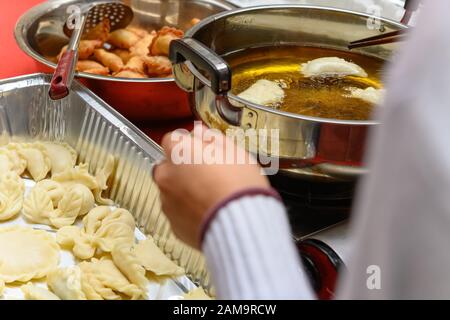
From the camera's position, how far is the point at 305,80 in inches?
50.3

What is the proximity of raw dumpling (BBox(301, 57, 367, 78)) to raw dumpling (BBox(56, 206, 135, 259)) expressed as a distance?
516 millimetres

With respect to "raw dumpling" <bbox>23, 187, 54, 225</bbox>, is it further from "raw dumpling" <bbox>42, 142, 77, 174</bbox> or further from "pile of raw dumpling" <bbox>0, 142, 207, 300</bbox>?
"raw dumpling" <bbox>42, 142, 77, 174</bbox>

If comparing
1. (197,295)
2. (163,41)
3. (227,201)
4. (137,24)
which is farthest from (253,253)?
(137,24)

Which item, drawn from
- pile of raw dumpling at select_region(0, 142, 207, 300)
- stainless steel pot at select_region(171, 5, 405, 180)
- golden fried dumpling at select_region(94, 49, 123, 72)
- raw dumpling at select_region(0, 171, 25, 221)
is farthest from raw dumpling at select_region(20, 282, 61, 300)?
golden fried dumpling at select_region(94, 49, 123, 72)

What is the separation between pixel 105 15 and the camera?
1714 millimetres

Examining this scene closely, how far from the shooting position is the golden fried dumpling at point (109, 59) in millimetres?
1588

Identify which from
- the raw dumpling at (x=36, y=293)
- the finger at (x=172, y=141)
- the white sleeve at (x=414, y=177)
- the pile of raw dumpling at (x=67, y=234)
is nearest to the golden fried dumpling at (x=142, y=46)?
the pile of raw dumpling at (x=67, y=234)

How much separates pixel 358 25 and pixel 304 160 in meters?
0.51

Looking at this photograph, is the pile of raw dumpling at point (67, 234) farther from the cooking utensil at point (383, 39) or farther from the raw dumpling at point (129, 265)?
the cooking utensil at point (383, 39)

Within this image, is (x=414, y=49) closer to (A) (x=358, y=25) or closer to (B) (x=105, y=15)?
(A) (x=358, y=25)

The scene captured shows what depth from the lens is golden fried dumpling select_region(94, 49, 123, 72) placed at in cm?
159

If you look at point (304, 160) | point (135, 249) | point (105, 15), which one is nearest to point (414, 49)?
point (304, 160)

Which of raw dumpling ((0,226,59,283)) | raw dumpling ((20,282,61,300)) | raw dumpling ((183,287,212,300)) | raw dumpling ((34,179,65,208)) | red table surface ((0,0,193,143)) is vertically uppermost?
red table surface ((0,0,193,143))
